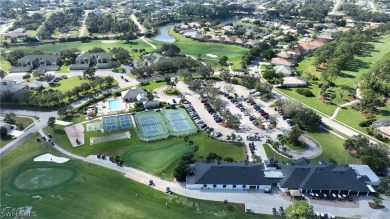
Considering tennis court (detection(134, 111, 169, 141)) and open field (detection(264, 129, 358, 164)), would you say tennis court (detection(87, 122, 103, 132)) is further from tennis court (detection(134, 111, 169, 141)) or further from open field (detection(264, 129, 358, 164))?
open field (detection(264, 129, 358, 164))

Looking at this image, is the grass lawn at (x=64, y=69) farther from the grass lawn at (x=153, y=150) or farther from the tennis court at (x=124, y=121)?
the grass lawn at (x=153, y=150)

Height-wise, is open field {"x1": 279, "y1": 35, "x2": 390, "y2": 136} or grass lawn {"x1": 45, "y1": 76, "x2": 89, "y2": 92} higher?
open field {"x1": 279, "y1": 35, "x2": 390, "y2": 136}

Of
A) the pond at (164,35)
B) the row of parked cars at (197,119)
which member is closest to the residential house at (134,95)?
the row of parked cars at (197,119)

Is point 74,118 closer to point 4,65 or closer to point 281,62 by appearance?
point 4,65

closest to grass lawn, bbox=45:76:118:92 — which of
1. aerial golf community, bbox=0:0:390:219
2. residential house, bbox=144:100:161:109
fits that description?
aerial golf community, bbox=0:0:390:219

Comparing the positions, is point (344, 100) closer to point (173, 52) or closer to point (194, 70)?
point (194, 70)
